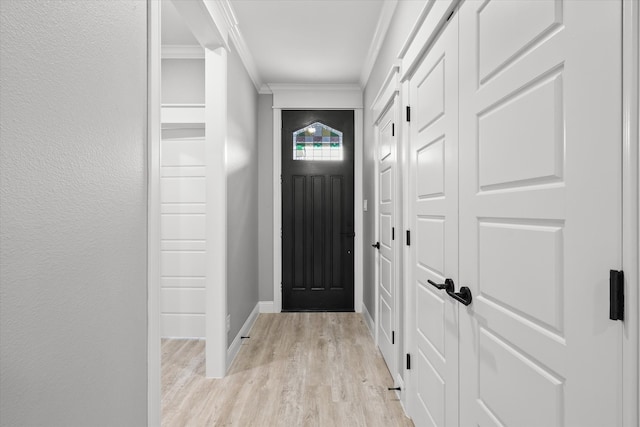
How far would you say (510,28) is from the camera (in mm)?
1016

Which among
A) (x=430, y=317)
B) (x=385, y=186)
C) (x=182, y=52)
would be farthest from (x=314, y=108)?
(x=430, y=317)

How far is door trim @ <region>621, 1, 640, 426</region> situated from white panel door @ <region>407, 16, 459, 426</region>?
30.7 inches

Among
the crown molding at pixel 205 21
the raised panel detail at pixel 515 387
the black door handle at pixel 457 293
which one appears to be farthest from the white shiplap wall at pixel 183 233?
the raised panel detail at pixel 515 387

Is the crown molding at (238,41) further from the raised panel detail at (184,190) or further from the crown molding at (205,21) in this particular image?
the raised panel detail at (184,190)

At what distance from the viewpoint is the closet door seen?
687 mm

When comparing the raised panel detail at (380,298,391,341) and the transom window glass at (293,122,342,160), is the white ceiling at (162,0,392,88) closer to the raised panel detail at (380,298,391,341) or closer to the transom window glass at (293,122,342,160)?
the transom window glass at (293,122,342,160)

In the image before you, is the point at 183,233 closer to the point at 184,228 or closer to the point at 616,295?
the point at 184,228

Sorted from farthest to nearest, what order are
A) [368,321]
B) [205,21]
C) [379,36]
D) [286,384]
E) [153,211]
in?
[368,321]
[379,36]
[286,384]
[205,21]
[153,211]

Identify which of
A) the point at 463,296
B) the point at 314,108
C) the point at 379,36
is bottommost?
the point at 463,296

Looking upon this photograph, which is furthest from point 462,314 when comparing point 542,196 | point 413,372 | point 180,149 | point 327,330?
point 180,149

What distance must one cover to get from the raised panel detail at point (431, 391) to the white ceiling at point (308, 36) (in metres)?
2.42

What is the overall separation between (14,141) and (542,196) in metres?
1.19

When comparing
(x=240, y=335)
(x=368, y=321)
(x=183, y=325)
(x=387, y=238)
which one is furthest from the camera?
(x=368, y=321)

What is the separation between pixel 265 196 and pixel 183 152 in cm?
116
